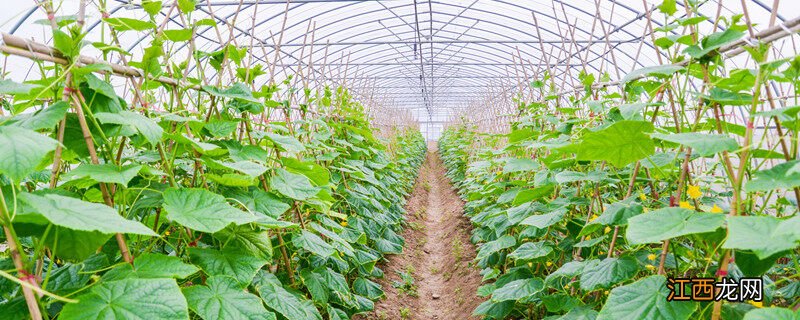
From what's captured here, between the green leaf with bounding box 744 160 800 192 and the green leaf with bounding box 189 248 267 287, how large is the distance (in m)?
1.48

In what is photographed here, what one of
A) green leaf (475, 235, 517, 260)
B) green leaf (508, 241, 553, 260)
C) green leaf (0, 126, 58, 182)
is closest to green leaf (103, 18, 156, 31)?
green leaf (0, 126, 58, 182)

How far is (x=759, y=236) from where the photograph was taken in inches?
44.9

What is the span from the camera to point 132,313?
3.87 feet

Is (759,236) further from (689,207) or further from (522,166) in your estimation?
(522,166)

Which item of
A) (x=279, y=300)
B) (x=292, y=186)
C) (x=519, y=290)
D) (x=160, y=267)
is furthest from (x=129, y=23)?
(x=519, y=290)

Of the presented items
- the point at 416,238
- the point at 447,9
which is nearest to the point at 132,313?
the point at 416,238

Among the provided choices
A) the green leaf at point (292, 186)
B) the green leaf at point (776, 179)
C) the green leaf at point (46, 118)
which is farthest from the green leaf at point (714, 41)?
the green leaf at point (46, 118)

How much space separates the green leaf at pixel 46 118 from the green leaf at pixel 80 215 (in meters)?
0.29

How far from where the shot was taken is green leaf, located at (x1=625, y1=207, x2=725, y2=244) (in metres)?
1.30

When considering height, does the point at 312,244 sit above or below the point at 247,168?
below

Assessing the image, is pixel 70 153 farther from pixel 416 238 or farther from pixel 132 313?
pixel 416 238

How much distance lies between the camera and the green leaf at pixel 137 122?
1.37m

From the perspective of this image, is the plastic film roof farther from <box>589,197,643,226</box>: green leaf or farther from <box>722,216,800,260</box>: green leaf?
<box>722,216,800,260</box>: green leaf

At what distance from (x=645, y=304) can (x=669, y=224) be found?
0.89 ft
